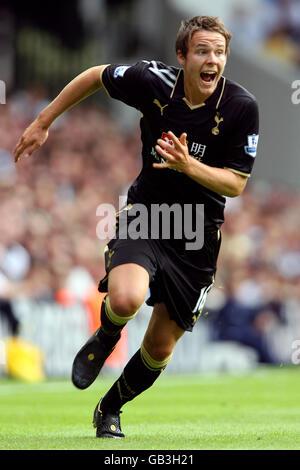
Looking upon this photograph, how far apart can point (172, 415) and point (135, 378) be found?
227 centimetres

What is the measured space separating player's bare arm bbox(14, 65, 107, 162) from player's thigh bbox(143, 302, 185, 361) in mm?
1305

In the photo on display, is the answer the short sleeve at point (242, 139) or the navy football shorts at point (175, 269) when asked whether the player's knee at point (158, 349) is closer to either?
the navy football shorts at point (175, 269)

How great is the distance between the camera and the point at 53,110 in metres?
6.29

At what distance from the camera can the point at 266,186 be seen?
71.8ft

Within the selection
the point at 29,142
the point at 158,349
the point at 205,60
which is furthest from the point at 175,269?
the point at 205,60

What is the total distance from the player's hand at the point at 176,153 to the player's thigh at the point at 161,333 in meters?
1.02

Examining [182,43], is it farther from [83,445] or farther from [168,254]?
[83,445]

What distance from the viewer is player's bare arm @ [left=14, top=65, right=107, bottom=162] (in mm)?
6188

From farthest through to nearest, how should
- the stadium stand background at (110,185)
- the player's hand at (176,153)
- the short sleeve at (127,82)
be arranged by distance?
the stadium stand background at (110,185)
the short sleeve at (127,82)
the player's hand at (176,153)

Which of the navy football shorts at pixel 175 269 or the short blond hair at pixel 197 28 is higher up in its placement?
the short blond hair at pixel 197 28

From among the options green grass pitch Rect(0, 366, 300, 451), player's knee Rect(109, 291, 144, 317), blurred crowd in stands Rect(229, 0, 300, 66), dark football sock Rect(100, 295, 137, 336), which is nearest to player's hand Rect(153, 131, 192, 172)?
player's knee Rect(109, 291, 144, 317)

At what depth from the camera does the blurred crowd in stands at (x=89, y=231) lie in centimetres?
1419


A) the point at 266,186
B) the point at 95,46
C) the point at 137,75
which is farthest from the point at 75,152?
the point at 137,75

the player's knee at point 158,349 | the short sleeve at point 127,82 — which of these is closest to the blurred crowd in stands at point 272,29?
the short sleeve at point 127,82
